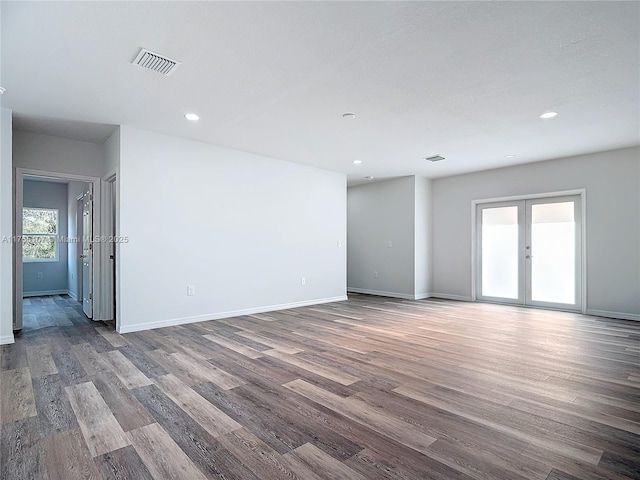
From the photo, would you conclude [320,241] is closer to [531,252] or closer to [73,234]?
[531,252]

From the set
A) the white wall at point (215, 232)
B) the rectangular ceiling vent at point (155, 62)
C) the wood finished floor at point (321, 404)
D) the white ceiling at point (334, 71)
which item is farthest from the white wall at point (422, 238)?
the rectangular ceiling vent at point (155, 62)

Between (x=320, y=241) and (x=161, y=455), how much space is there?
16.4 ft

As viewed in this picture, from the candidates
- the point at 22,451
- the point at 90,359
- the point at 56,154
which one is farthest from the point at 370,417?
the point at 56,154

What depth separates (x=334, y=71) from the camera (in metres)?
2.91

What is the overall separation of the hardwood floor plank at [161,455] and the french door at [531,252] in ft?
20.5

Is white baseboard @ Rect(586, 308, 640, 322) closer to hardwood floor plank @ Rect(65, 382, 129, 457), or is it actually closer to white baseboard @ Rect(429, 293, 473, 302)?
white baseboard @ Rect(429, 293, 473, 302)

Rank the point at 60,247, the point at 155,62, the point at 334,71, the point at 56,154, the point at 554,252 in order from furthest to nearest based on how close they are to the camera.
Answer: the point at 60,247 < the point at 554,252 < the point at 56,154 < the point at 334,71 < the point at 155,62

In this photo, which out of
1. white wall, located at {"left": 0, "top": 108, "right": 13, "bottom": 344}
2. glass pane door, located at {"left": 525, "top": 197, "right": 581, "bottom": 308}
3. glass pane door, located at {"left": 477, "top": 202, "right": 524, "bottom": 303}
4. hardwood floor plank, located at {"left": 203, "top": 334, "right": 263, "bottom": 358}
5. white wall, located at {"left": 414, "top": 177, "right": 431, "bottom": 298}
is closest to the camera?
hardwood floor plank, located at {"left": 203, "top": 334, "right": 263, "bottom": 358}

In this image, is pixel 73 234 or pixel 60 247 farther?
pixel 60 247

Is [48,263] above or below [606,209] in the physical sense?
below

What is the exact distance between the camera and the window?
763 centimetres

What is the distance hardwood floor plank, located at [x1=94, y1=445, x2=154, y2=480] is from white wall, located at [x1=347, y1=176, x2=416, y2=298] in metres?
6.14

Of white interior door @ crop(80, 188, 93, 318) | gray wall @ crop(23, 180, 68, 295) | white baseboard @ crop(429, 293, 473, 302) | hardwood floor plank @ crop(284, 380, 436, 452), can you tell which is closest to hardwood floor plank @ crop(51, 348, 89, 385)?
hardwood floor plank @ crop(284, 380, 436, 452)

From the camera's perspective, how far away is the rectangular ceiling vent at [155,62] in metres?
A: 2.64
